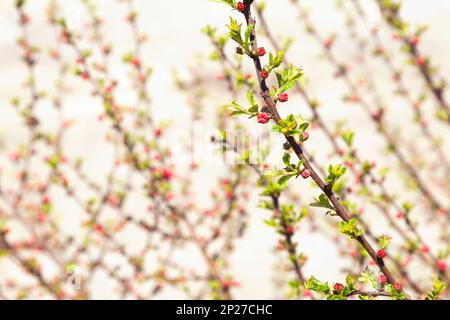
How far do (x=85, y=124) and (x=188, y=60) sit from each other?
4.88 m

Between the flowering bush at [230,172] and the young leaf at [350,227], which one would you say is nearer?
the young leaf at [350,227]

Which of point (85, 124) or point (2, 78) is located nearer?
point (85, 124)

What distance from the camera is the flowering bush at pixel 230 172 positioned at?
260 centimetres

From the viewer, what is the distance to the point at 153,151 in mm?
5934

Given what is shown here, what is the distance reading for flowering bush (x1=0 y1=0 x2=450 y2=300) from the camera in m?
2.60

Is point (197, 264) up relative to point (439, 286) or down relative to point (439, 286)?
up

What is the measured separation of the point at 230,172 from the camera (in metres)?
7.45

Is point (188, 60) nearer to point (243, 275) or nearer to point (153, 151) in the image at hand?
point (243, 275)

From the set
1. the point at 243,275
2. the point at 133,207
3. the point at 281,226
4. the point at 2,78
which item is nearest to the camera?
the point at 281,226

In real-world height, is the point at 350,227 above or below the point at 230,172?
below

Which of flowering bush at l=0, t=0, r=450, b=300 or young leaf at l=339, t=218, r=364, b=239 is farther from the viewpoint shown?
flowering bush at l=0, t=0, r=450, b=300

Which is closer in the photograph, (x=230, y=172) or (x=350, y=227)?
(x=350, y=227)

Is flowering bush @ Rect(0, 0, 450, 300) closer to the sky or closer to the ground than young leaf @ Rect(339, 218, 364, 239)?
closer to the sky
